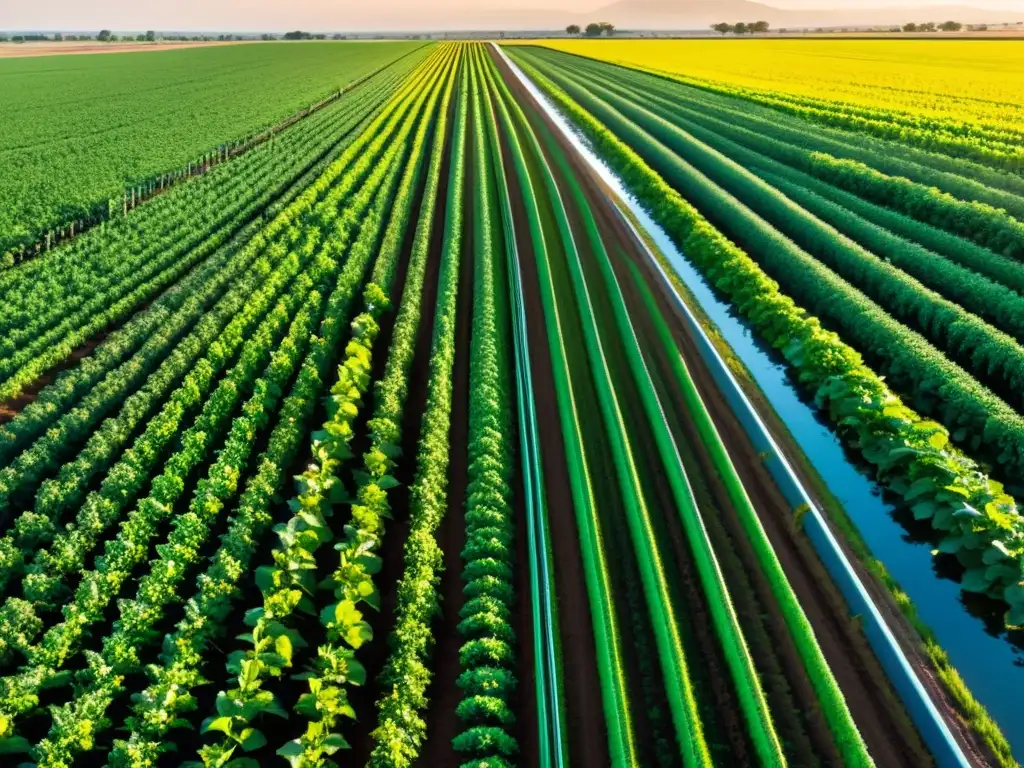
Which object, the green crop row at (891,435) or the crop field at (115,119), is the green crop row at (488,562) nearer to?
the green crop row at (891,435)

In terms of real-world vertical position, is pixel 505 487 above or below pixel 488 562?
above

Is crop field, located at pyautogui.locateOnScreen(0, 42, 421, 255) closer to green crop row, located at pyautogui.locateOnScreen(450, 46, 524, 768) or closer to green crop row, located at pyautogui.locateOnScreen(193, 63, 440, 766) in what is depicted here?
green crop row, located at pyautogui.locateOnScreen(193, 63, 440, 766)

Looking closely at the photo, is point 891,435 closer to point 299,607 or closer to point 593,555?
point 593,555

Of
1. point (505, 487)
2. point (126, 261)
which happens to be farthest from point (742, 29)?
point (505, 487)

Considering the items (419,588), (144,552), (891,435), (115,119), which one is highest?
(115,119)

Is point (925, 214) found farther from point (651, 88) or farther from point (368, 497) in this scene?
point (651, 88)

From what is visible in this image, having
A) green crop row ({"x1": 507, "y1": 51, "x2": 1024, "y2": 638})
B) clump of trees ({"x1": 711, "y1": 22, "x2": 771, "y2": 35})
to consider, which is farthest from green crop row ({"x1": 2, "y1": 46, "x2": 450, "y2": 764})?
clump of trees ({"x1": 711, "y1": 22, "x2": 771, "y2": 35})
